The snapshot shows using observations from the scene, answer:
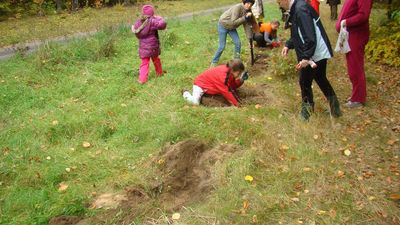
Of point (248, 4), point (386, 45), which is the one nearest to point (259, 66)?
point (248, 4)

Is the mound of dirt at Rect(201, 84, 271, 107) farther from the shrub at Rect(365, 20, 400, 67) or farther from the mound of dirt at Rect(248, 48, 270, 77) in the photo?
the shrub at Rect(365, 20, 400, 67)

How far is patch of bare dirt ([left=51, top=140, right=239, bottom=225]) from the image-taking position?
13.7ft

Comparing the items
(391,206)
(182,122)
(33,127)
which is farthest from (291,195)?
(33,127)

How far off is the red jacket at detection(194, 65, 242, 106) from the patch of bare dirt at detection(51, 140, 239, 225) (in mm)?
1475

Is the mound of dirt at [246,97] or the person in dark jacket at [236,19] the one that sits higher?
the person in dark jacket at [236,19]

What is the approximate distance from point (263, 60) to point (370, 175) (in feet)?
16.2

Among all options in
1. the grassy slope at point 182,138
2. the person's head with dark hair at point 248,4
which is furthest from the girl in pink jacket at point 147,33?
the person's head with dark hair at point 248,4

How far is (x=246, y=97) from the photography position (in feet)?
23.2

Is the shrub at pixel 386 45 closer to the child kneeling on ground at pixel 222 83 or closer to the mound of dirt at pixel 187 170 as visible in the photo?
the child kneeling on ground at pixel 222 83

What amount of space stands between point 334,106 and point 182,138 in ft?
7.67

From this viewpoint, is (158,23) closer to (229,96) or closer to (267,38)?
(229,96)

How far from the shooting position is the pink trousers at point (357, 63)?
19.6ft

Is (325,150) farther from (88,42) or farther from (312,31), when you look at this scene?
(88,42)

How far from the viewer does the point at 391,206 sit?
3984 millimetres
